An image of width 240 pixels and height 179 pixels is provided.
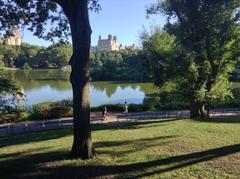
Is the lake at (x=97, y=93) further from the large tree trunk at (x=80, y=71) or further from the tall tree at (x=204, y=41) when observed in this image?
the large tree trunk at (x=80, y=71)

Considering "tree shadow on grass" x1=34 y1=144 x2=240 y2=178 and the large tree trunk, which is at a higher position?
the large tree trunk

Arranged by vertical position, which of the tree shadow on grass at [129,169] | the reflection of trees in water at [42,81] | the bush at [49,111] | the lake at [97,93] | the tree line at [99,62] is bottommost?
the tree shadow on grass at [129,169]

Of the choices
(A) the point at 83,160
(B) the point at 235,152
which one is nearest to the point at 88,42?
(A) the point at 83,160

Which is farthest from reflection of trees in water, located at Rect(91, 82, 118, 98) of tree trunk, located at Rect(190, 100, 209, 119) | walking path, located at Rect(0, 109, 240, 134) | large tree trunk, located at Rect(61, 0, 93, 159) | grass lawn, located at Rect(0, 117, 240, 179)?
large tree trunk, located at Rect(61, 0, 93, 159)

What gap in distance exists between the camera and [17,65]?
161 metres

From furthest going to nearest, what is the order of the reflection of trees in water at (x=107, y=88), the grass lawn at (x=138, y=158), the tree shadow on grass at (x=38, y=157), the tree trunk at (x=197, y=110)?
the reflection of trees in water at (x=107, y=88)
the tree trunk at (x=197, y=110)
the tree shadow on grass at (x=38, y=157)
the grass lawn at (x=138, y=158)

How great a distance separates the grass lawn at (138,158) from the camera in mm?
10742

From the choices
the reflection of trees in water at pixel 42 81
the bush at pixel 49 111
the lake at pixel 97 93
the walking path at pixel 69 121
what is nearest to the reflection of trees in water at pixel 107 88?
the lake at pixel 97 93

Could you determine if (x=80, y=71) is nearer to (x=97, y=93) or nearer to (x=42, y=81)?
(x=97, y=93)

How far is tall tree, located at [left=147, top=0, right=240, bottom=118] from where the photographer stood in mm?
25500

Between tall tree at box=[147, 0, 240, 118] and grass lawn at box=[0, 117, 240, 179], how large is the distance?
8.51 m

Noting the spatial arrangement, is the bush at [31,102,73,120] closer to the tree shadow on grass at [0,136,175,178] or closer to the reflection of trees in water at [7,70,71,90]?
the tree shadow on grass at [0,136,175,178]

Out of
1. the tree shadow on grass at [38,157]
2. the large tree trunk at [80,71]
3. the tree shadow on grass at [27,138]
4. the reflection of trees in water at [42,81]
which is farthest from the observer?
the reflection of trees in water at [42,81]

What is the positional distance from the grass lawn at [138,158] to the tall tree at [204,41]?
8.51 metres
